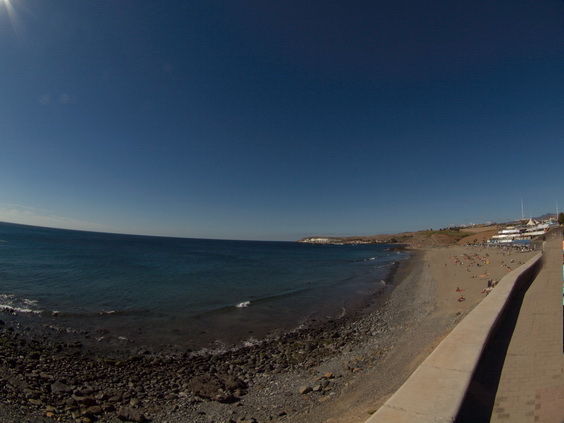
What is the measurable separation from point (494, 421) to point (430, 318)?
11.0 m

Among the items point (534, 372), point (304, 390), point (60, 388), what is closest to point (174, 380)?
point (60, 388)

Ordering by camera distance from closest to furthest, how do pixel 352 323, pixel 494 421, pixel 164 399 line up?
pixel 494 421
pixel 164 399
pixel 352 323

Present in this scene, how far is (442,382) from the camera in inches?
122

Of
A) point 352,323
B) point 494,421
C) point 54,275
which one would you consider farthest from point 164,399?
point 54,275

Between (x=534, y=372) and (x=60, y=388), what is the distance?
1096 cm

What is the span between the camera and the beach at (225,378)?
616 centimetres

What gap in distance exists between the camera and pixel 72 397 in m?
6.78

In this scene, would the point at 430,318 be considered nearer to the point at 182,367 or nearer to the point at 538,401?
the point at 538,401

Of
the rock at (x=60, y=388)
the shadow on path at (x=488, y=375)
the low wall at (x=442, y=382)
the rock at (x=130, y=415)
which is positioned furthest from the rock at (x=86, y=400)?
the shadow on path at (x=488, y=375)

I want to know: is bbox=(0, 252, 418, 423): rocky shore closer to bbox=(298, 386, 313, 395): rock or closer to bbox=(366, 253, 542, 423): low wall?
bbox=(298, 386, 313, 395): rock

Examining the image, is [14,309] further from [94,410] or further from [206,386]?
[206,386]

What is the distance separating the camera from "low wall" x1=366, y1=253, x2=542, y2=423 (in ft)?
8.32

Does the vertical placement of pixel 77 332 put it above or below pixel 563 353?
below

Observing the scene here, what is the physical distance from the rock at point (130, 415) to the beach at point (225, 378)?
0.02 meters
